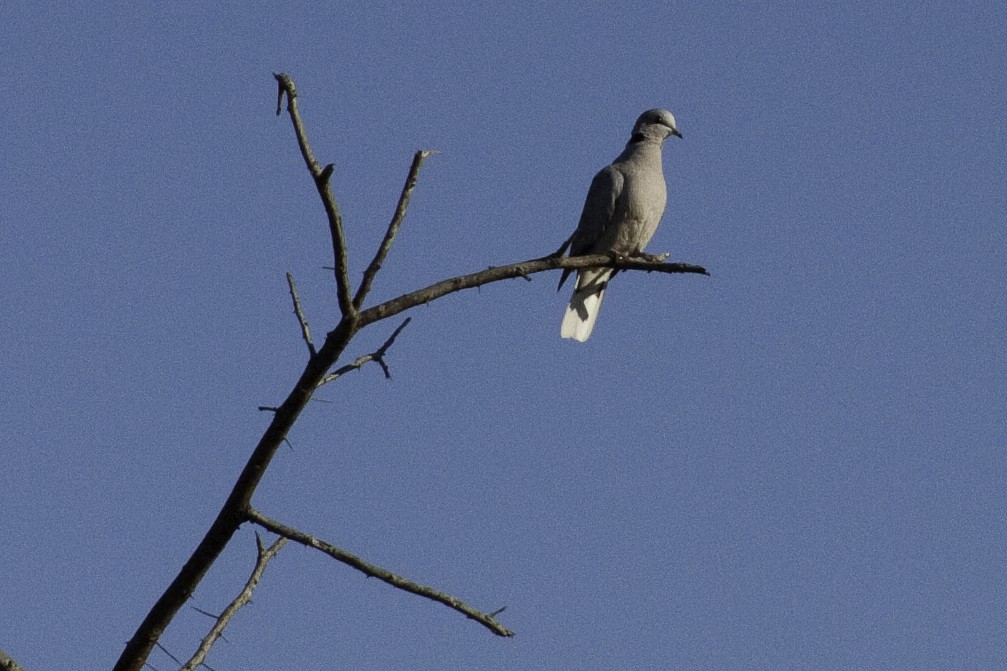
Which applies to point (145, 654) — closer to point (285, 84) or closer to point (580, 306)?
point (285, 84)

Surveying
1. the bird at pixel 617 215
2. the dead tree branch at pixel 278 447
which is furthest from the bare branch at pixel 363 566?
the bird at pixel 617 215

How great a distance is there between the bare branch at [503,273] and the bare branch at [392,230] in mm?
80

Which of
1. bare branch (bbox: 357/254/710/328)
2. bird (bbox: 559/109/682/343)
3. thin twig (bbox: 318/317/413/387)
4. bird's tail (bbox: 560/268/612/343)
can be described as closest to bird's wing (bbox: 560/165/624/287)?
bird (bbox: 559/109/682/343)

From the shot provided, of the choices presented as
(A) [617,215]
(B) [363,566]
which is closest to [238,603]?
(B) [363,566]

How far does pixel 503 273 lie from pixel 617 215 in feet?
14.7

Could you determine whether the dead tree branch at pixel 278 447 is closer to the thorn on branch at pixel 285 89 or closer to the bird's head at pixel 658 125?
the thorn on branch at pixel 285 89

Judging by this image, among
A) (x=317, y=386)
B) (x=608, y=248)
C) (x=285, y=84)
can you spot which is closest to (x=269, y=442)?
(x=317, y=386)

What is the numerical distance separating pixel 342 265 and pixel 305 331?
258mm

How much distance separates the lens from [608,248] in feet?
29.5

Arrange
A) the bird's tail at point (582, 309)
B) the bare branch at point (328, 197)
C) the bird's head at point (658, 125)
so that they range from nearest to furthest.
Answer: the bare branch at point (328, 197), the bird's tail at point (582, 309), the bird's head at point (658, 125)

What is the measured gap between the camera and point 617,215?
8883 mm

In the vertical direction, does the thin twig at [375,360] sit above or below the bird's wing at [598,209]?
below

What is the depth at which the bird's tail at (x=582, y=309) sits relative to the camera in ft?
30.3

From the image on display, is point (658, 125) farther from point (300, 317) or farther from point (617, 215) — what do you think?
point (300, 317)
